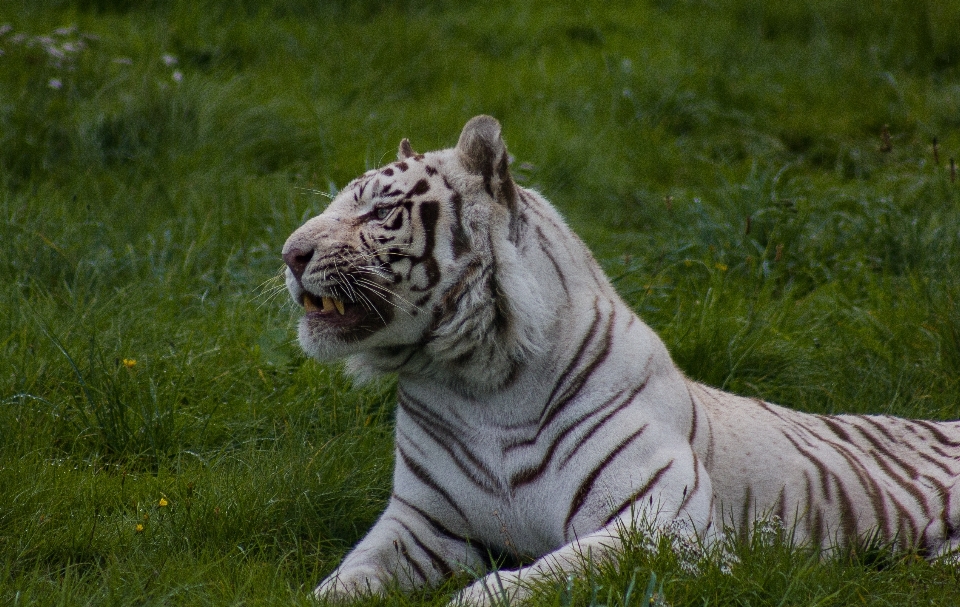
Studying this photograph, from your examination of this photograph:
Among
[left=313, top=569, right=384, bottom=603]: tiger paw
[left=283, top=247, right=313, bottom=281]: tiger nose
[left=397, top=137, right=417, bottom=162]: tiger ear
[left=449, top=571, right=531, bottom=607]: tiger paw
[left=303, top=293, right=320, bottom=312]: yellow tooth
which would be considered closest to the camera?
[left=449, top=571, right=531, bottom=607]: tiger paw

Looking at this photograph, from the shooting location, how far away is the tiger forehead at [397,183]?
3092mm

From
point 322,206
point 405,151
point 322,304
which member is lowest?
point 322,206

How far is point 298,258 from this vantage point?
3.01 metres

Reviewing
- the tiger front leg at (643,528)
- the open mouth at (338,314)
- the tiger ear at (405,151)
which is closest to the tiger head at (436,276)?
the open mouth at (338,314)

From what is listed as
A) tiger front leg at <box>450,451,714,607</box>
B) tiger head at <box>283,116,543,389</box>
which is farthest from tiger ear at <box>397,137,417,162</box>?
tiger front leg at <box>450,451,714,607</box>

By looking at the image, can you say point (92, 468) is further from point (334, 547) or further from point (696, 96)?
point (696, 96)

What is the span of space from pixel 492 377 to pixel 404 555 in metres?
0.55

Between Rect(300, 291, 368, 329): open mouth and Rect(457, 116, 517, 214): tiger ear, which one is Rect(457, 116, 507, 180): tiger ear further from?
Rect(300, 291, 368, 329): open mouth

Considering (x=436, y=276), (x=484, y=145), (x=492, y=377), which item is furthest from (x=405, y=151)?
(x=492, y=377)

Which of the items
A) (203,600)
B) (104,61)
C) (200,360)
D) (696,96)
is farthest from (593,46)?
(203,600)

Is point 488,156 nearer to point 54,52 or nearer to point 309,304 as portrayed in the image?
point 309,304

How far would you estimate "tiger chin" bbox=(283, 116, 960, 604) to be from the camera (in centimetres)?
293

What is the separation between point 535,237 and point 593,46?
5.34 metres

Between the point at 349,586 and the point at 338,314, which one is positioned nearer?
the point at 349,586
